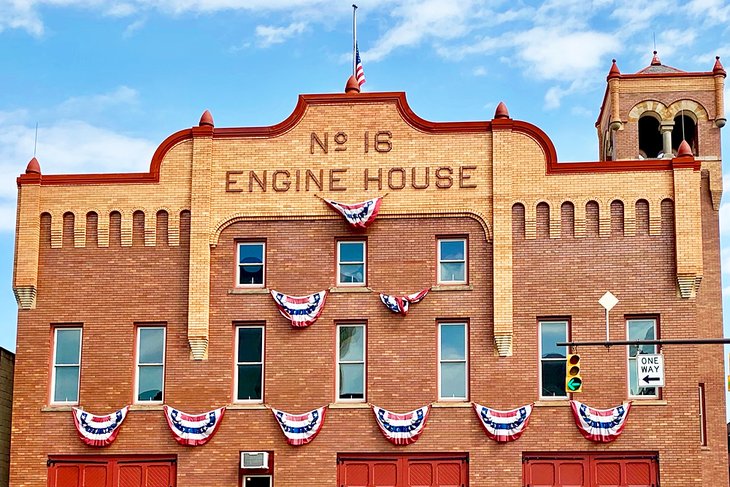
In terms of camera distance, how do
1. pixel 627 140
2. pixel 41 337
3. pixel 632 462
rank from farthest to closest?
pixel 627 140 < pixel 41 337 < pixel 632 462

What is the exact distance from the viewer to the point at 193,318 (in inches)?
1226

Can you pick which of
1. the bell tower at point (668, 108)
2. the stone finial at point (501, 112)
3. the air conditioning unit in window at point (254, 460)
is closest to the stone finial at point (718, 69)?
the bell tower at point (668, 108)

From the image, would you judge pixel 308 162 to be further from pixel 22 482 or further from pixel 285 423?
pixel 22 482

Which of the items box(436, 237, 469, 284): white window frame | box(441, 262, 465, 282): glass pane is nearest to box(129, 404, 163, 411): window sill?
box(436, 237, 469, 284): white window frame

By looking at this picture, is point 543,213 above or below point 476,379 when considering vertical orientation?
above

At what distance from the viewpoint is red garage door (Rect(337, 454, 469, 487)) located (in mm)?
30078

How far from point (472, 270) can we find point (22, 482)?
45.4ft

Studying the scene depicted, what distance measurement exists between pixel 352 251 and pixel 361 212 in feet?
4.21

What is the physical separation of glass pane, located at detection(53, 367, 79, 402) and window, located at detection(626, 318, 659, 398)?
50.9ft

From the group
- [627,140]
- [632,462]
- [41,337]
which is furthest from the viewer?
[627,140]

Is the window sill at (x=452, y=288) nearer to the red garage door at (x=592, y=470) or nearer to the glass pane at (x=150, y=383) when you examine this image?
the red garage door at (x=592, y=470)

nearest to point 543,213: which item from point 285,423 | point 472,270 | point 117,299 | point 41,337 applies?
point 472,270

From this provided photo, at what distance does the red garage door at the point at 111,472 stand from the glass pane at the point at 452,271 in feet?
29.9

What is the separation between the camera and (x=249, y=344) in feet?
103
